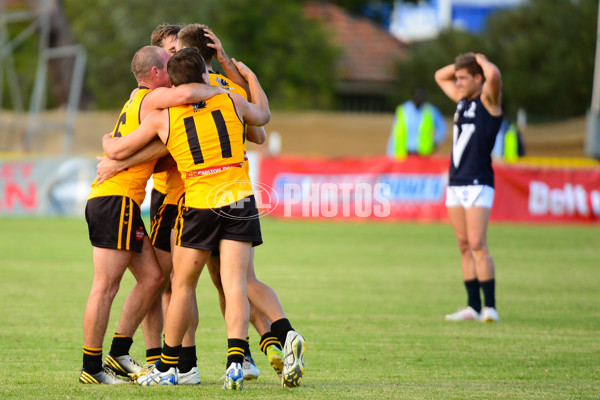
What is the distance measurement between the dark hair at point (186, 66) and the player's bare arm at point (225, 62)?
1.07 feet

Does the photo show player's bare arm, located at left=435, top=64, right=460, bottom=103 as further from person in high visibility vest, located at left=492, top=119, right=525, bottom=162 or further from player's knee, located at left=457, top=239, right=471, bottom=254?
person in high visibility vest, located at left=492, top=119, right=525, bottom=162

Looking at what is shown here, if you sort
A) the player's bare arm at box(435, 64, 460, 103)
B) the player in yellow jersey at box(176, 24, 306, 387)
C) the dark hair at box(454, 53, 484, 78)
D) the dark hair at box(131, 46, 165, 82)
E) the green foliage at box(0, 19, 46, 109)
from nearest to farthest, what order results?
the player in yellow jersey at box(176, 24, 306, 387)
the dark hair at box(131, 46, 165, 82)
the dark hair at box(454, 53, 484, 78)
the player's bare arm at box(435, 64, 460, 103)
the green foliage at box(0, 19, 46, 109)

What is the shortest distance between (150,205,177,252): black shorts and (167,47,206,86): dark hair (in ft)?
3.19

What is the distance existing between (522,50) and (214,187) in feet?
124

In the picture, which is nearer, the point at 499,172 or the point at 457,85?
the point at 457,85

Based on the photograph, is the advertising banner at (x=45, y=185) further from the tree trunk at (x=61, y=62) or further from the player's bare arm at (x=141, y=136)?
the player's bare arm at (x=141, y=136)

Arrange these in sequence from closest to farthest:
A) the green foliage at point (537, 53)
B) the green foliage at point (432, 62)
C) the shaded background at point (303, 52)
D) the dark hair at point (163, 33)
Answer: the dark hair at point (163, 33) < the shaded background at point (303, 52) < the green foliage at point (537, 53) < the green foliage at point (432, 62)

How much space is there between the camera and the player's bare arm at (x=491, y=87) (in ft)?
28.4

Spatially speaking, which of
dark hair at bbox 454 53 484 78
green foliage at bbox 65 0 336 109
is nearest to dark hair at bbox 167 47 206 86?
dark hair at bbox 454 53 484 78

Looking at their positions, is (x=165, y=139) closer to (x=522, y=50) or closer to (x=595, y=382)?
(x=595, y=382)

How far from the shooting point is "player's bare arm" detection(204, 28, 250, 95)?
586cm

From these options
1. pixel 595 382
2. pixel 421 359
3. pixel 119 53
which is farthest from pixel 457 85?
pixel 119 53

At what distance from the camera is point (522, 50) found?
41.4 meters

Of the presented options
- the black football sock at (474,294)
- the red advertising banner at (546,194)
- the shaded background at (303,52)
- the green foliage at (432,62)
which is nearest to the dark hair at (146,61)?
the black football sock at (474,294)
